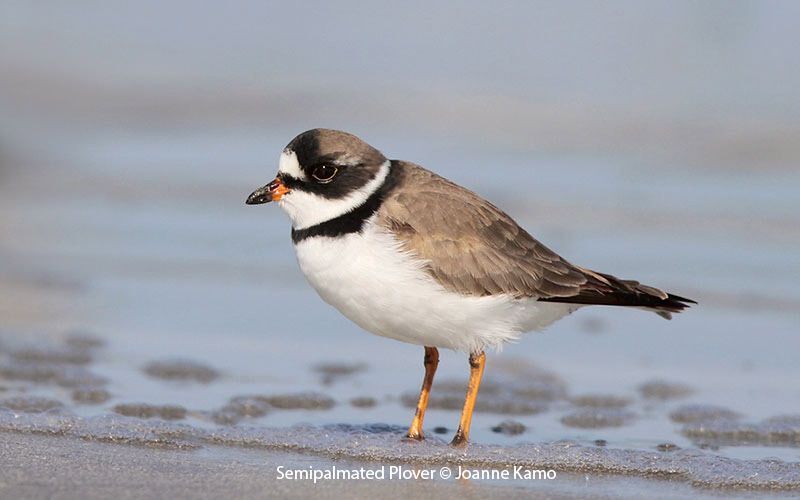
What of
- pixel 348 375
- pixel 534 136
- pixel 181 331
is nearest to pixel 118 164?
pixel 534 136

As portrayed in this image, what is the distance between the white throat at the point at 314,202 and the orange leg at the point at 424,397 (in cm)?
96

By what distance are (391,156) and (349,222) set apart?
7298 millimetres

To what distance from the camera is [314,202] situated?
19.8 feet

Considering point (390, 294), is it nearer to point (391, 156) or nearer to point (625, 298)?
point (625, 298)

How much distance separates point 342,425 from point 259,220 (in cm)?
531

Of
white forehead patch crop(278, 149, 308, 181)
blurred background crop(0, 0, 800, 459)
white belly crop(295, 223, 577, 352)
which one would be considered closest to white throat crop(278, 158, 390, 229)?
white forehead patch crop(278, 149, 308, 181)

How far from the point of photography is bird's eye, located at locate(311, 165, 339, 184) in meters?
6.07

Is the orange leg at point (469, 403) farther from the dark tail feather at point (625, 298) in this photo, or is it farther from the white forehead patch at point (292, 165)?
the white forehead patch at point (292, 165)

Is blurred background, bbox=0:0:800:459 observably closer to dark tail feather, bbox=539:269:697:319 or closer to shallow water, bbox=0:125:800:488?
shallow water, bbox=0:125:800:488

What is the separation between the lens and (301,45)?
17.5 metres

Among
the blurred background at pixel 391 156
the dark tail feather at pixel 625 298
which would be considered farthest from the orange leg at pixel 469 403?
the blurred background at pixel 391 156

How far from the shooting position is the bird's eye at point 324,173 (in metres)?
6.07

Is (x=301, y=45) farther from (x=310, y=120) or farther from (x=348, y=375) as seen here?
(x=348, y=375)

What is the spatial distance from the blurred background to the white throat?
1.21 m
